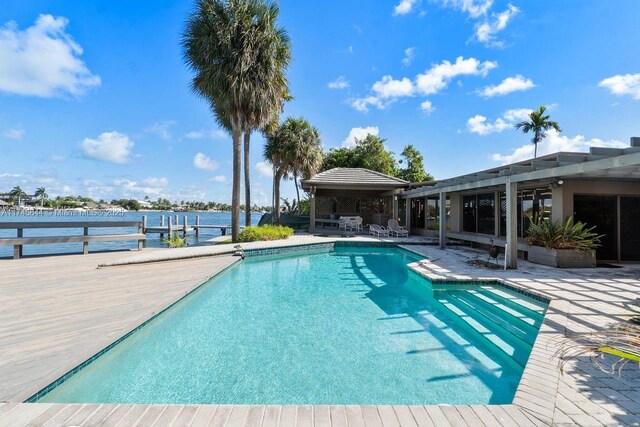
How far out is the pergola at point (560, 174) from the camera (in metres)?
5.25

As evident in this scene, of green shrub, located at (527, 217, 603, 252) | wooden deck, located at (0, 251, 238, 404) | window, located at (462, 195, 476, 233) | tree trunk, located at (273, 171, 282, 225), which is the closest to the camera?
wooden deck, located at (0, 251, 238, 404)

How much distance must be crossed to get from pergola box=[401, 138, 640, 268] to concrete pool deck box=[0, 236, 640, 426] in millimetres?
1842

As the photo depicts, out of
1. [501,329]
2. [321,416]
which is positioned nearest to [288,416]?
[321,416]

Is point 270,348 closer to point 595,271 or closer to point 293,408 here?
point 293,408

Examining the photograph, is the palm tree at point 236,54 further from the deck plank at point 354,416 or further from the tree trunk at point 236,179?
the deck plank at point 354,416

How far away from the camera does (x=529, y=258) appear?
8.91 metres

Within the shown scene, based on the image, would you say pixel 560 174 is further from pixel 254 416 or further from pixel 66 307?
pixel 66 307

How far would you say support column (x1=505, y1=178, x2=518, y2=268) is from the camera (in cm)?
767

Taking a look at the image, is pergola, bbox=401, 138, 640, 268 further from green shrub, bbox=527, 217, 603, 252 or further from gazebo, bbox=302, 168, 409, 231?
gazebo, bbox=302, 168, 409, 231

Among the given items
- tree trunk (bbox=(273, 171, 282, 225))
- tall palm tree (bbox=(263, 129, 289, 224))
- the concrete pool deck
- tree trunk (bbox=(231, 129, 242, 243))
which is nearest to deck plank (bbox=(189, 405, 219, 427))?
the concrete pool deck

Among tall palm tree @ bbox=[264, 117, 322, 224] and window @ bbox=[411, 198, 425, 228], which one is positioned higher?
tall palm tree @ bbox=[264, 117, 322, 224]

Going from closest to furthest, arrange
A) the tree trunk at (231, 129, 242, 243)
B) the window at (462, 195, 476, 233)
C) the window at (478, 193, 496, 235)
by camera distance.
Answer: the window at (478, 193, 496, 235) → the tree trunk at (231, 129, 242, 243) → the window at (462, 195, 476, 233)

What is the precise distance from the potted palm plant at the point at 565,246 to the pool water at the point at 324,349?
319 centimetres

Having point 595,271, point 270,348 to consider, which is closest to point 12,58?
point 270,348
